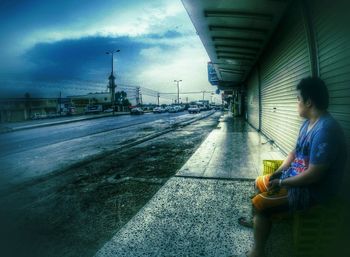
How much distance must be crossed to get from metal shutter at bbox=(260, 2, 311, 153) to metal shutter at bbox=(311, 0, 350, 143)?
982 millimetres

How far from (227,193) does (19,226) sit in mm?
3385

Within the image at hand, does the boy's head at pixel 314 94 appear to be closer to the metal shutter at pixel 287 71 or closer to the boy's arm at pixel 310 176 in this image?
the boy's arm at pixel 310 176

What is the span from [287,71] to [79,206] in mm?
6238

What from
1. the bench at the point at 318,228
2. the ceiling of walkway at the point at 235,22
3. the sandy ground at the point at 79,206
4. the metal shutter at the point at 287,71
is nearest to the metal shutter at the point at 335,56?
the metal shutter at the point at 287,71

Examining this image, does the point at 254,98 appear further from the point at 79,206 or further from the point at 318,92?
the point at 318,92

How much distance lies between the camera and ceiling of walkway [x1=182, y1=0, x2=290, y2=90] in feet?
20.7

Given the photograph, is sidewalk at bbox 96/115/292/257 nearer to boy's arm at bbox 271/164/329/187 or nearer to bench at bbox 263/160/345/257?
bench at bbox 263/160/345/257

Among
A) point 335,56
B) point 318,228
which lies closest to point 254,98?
point 335,56

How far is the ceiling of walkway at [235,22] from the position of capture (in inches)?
248

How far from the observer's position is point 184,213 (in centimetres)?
402

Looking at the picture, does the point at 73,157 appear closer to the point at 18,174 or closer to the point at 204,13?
the point at 18,174

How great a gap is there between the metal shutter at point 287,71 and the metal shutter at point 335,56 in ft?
3.22

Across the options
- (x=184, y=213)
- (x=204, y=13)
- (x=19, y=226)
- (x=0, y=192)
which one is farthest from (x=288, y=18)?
(x=0, y=192)

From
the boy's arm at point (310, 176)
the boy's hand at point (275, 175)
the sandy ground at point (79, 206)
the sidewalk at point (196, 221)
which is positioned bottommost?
the sandy ground at point (79, 206)
